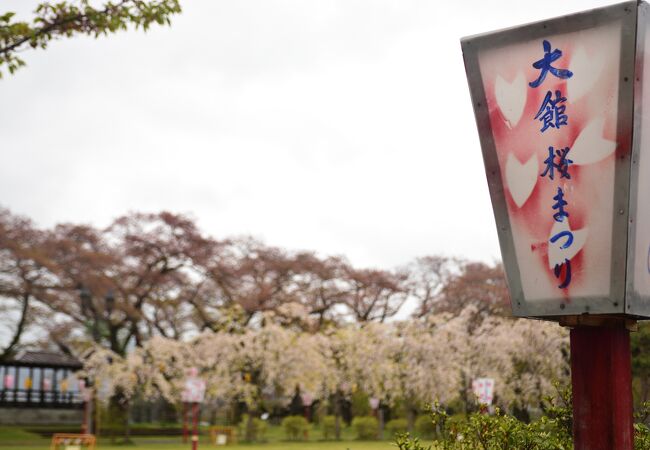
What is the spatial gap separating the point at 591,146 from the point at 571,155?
99mm

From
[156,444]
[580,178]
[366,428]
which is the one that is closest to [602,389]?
[580,178]

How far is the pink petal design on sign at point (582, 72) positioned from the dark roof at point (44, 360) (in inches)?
1400

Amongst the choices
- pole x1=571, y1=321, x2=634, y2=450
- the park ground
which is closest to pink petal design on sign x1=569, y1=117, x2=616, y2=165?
pole x1=571, y1=321, x2=634, y2=450

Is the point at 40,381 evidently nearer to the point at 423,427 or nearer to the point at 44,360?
the point at 44,360

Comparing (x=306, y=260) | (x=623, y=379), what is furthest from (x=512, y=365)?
(x=623, y=379)

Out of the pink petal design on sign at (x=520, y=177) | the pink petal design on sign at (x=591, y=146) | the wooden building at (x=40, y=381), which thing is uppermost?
the pink petal design on sign at (x=591, y=146)

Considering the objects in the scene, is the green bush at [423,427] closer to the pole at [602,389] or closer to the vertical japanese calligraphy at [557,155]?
the pole at [602,389]

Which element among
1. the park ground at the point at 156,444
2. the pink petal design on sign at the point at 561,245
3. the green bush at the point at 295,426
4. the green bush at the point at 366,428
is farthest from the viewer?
the green bush at the point at 366,428

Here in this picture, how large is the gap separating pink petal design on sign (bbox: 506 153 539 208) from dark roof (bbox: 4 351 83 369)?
115 ft

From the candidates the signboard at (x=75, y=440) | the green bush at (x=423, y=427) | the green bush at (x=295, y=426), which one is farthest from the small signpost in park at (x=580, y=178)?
the green bush at (x=295, y=426)

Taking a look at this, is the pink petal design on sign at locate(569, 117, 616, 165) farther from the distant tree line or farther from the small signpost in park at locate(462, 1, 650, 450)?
the distant tree line

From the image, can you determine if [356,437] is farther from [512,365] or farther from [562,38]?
[562,38]

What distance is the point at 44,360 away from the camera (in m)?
35.7

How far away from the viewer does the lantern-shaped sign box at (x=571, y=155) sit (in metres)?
3.19
